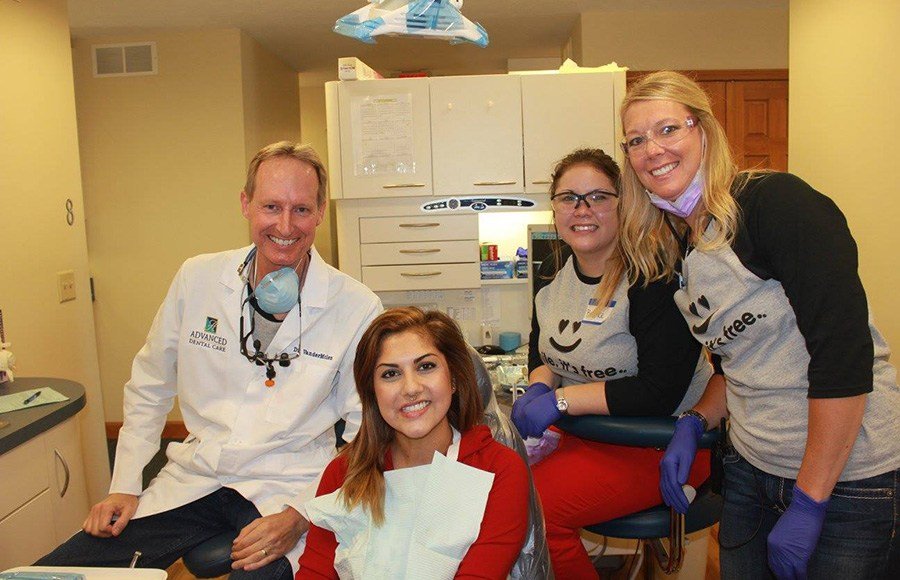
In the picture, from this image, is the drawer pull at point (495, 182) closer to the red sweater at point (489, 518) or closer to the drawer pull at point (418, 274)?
the drawer pull at point (418, 274)

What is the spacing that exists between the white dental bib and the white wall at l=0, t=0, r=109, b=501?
1.99 meters

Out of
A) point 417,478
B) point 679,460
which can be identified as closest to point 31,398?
point 417,478

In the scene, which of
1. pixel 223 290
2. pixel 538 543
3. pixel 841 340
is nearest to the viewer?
pixel 841 340

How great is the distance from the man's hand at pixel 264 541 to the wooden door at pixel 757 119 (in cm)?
396

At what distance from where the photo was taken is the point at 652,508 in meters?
1.64

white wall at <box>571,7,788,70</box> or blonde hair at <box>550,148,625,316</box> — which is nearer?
blonde hair at <box>550,148,625,316</box>

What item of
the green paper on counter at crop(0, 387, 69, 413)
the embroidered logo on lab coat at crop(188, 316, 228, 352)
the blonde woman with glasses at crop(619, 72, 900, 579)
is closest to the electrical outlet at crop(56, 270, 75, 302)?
the green paper on counter at crop(0, 387, 69, 413)

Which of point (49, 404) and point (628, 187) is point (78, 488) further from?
point (628, 187)

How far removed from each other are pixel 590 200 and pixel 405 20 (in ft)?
2.19

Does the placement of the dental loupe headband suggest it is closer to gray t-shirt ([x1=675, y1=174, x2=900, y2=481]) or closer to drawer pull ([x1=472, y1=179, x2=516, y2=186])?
gray t-shirt ([x1=675, y1=174, x2=900, y2=481])

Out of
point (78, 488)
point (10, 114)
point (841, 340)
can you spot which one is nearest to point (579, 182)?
point (841, 340)

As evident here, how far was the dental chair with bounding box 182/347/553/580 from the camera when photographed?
1.41 m

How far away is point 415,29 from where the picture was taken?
73.8 inches

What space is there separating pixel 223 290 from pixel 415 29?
0.84 m
